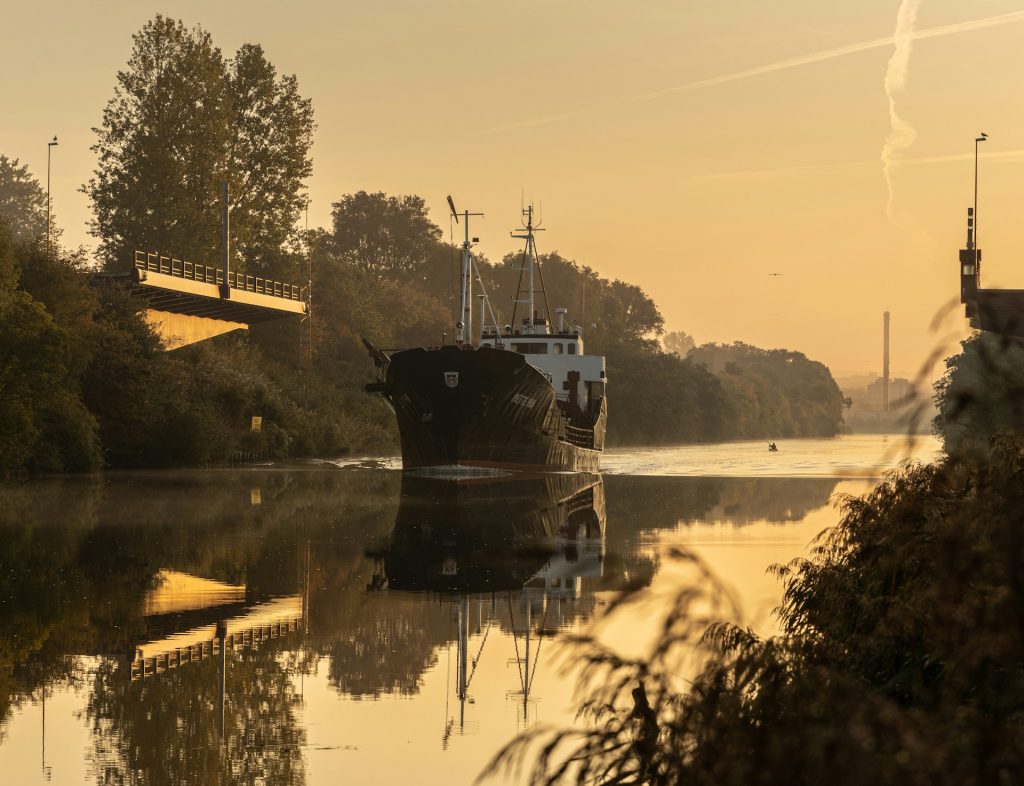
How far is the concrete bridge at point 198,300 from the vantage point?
220ft

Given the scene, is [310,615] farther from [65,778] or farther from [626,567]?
[65,778]

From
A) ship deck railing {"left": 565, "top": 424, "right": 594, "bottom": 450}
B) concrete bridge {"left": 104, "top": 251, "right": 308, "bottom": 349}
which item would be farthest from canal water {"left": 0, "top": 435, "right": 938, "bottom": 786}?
concrete bridge {"left": 104, "top": 251, "right": 308, "bottom": 349}

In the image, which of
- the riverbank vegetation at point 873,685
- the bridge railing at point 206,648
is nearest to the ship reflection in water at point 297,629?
the bridge railing at point 206,648

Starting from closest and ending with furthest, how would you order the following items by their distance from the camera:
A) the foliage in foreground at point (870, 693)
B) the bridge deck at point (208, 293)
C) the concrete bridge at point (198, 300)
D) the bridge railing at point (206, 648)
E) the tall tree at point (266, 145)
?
1. the foliage in foreground at point (870, 693)
2. the bridge railing at point (206, 648)
3. the bridge deck at point (208, 293)
4. the concrete bridge at point (198, 300)
5. the tall tree at point (266, 145)

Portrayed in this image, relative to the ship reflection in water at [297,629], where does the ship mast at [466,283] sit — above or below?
above

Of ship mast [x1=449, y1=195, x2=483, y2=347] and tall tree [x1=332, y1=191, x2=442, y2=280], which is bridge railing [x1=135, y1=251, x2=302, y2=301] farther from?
tall tree [x1=332, y1=191, x2=442, y2=280]

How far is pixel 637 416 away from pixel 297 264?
1629 inches

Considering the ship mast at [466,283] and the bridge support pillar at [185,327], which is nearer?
the ship mast at [466,283]

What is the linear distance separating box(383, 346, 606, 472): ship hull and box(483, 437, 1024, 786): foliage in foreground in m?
40.4

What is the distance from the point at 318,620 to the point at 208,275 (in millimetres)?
61581

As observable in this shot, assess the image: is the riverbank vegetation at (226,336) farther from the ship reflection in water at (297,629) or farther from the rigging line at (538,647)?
the rigging line at (538,647)

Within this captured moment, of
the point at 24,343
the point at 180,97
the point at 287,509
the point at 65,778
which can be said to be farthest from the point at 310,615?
the point at 180,97

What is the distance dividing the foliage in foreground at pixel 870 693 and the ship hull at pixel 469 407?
40449 mm

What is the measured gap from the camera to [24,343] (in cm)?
4600
